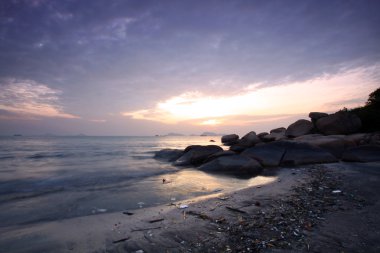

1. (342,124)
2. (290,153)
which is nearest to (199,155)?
(290,153)

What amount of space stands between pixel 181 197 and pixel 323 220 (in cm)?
431

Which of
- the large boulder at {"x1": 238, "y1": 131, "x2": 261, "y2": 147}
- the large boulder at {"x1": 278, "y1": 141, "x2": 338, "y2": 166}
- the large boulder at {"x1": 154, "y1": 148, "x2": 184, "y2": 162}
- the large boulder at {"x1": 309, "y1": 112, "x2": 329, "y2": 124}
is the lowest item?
the large boulder at {"x1": 154, "y1": 148, "x2": 184, "y2": 162}

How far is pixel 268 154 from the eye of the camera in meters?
13.3

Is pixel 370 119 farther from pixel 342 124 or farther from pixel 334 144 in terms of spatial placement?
pixel 334 144

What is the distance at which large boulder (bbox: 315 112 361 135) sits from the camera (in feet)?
60.7

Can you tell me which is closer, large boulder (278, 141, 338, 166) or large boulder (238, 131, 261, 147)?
large boulder (278, 141, 338, 166)

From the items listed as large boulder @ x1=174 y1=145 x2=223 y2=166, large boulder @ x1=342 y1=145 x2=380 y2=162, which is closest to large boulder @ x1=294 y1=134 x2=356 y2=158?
large boulder @ x1=342 y1=145 x2=380 y2=162

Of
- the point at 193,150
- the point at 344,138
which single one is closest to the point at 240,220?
the point at 193,150

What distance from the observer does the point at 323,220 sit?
4.33 meters

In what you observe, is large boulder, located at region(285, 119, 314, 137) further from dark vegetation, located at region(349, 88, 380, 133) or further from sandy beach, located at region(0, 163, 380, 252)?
sandy beach, located at region(0, 163, 380, 252)

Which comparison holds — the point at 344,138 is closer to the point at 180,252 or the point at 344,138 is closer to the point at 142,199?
the point at 142,199

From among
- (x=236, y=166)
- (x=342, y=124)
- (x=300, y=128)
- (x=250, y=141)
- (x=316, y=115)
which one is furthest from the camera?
(x=316, y=115)

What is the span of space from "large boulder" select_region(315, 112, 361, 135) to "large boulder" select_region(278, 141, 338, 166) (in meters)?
7.29

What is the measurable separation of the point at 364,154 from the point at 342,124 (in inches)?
297
